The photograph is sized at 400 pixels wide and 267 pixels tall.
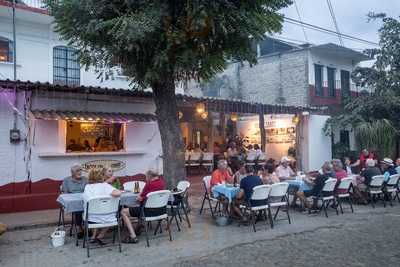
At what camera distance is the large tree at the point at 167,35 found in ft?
23.8

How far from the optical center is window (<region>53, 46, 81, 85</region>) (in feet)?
46.9

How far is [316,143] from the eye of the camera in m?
16.9

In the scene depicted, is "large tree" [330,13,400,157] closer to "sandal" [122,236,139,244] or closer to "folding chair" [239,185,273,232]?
"folding chair" [239,185,273,232]

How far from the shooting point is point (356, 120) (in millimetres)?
16891

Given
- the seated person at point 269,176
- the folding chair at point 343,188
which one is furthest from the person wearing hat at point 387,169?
the seated person at point 269,176

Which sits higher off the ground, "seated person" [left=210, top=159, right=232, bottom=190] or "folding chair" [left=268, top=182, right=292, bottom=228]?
"seated person" [left=210, top=159, right=232, bottom=190]

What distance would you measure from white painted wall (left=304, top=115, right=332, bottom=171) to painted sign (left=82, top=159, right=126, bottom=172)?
885 centimetres

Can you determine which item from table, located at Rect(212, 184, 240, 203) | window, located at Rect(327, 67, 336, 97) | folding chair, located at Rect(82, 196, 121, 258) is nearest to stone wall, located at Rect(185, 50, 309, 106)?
window, located at Rect(327, 67, 336, 97)

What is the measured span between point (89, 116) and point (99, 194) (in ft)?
13.6

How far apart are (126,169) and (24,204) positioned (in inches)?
118

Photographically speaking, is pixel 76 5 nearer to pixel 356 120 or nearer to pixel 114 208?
pixel 114 208

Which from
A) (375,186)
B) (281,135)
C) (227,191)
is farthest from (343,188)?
(281,135)

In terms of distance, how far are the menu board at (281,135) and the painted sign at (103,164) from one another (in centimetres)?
892

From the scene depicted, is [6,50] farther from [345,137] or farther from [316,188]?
[345,137]
